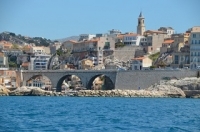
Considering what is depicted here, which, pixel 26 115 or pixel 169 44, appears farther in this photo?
pixel 169 44

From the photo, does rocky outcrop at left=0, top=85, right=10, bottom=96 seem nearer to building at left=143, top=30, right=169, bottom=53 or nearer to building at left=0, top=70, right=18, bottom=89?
building at left=0, top=70, right=18, bottom=89

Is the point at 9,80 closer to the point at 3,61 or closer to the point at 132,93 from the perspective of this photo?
the point at 132,93

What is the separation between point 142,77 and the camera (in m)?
80.5

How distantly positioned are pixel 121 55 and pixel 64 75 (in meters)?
22.8

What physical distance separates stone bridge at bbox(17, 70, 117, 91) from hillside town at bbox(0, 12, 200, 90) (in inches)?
75.2

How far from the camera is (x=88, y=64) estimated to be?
4306 inches

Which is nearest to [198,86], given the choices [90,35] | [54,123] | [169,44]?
[169,44]

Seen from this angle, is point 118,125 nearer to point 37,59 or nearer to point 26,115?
point 26,115

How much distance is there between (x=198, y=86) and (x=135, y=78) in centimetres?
895

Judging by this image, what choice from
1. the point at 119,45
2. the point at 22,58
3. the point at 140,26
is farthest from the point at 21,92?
the point at 140,26

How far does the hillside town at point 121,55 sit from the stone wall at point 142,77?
20.1 ft

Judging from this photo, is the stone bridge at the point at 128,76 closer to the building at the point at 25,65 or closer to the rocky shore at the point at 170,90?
the rocky shore at the point at 170,90

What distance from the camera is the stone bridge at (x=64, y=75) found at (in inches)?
3364

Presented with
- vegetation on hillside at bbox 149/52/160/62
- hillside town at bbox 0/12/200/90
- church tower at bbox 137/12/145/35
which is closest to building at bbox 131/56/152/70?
hillside town at bbox 0/12/200/90
